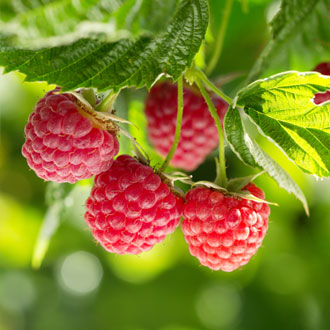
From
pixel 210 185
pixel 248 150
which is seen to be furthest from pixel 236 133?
pixel 210 185

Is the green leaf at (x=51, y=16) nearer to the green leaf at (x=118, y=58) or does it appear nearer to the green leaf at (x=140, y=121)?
the green leaf at (x=118, y=58)

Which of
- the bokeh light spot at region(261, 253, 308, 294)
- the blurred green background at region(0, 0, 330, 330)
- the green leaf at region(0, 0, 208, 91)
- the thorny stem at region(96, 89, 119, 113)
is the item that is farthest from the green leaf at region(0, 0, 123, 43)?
the bokeh light spot at region(261, 253, 308, 294)

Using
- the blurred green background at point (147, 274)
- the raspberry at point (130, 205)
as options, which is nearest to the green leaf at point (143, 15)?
the raspberry at point (130, 205)

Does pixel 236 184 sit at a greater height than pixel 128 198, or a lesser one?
greater

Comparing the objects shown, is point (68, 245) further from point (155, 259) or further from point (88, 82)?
point (88, 82)

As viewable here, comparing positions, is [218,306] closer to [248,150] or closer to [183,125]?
[183,125]

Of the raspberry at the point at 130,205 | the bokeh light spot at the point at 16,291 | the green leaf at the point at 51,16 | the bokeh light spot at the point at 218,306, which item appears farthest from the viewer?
the bokeh light spot at the point at 16,291

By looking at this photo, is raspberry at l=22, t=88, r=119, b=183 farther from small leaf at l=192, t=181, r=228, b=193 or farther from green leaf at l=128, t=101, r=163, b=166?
green leaf at l=128, t=101, r=163, b=166
